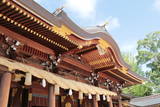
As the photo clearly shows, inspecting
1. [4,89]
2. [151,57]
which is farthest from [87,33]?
[151,57]

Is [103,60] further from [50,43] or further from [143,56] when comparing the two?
[143,56]

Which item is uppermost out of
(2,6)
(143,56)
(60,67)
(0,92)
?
(143,56)

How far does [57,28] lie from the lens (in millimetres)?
3855

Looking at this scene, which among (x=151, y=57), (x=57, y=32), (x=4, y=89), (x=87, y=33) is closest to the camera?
(x=4, y=89)

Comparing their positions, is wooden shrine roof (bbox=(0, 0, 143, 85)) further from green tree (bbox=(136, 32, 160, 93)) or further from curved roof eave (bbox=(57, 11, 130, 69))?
green tree (bbox=(136, 32, 160, 93))

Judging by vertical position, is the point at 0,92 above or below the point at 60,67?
below

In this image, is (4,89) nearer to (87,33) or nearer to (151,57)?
(87,33)

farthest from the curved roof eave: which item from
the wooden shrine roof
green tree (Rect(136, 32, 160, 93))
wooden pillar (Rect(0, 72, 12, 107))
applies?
green tree (Rect(136, 32, 160, 93))

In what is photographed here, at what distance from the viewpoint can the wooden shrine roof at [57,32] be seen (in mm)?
3266

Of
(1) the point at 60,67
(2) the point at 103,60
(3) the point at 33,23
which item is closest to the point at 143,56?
(2) the point at 103,60

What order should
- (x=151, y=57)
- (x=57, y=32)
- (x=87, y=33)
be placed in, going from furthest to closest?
(x=151, y=57), (x=87, y=33), (x=57, y=32)

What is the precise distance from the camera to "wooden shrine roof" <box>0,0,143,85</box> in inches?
129

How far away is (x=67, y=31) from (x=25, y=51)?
124 centimetres

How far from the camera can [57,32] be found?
397 cm
